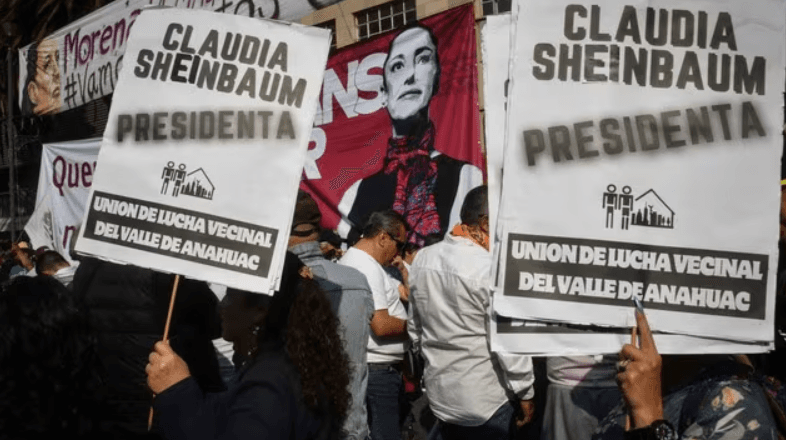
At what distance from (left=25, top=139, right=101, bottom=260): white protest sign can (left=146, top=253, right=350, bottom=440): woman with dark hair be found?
24.1 ft

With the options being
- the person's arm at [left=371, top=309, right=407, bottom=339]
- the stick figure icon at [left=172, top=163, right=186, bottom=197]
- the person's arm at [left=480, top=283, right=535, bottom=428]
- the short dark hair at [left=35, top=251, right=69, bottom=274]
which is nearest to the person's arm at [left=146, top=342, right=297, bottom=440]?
the stick figure icon at [left=172, top=163, right=186, bottom=197]

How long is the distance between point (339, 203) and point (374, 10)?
24.2 ft

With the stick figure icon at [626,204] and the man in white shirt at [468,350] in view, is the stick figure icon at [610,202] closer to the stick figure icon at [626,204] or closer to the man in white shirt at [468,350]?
the stick figure icon at [626,204]

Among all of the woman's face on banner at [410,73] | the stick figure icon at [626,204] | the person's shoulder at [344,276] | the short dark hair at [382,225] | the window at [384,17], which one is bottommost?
the person's shoulder at [344,276]

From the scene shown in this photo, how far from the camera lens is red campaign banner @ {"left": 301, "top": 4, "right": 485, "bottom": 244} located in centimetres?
719

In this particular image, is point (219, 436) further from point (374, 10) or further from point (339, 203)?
point (374, 10)

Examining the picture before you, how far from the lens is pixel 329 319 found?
2.84 meters

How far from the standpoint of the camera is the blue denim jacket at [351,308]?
167 inches

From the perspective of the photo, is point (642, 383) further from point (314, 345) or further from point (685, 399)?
point (314, 345)

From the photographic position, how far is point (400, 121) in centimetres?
756

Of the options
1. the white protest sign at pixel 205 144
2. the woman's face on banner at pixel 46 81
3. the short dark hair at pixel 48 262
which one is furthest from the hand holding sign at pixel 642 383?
the woman's face on banner at pixel 46 81

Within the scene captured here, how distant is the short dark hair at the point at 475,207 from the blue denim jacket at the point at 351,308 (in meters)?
0.79

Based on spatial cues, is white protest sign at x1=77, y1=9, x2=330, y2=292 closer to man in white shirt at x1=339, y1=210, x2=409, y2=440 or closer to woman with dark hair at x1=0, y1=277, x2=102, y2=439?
woman with dark hair at x1=0, y1=277, x2=102, y2=439

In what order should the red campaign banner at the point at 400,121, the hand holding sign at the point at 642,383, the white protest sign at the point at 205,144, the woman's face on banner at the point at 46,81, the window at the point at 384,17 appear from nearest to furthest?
the hand holding sign at the point at 642,383
the white protest sign at the point at 205,144
the red campaign banner at the point at 400,121
the woman's face on banner at the point at 46,81
the window at the point at 384,17
